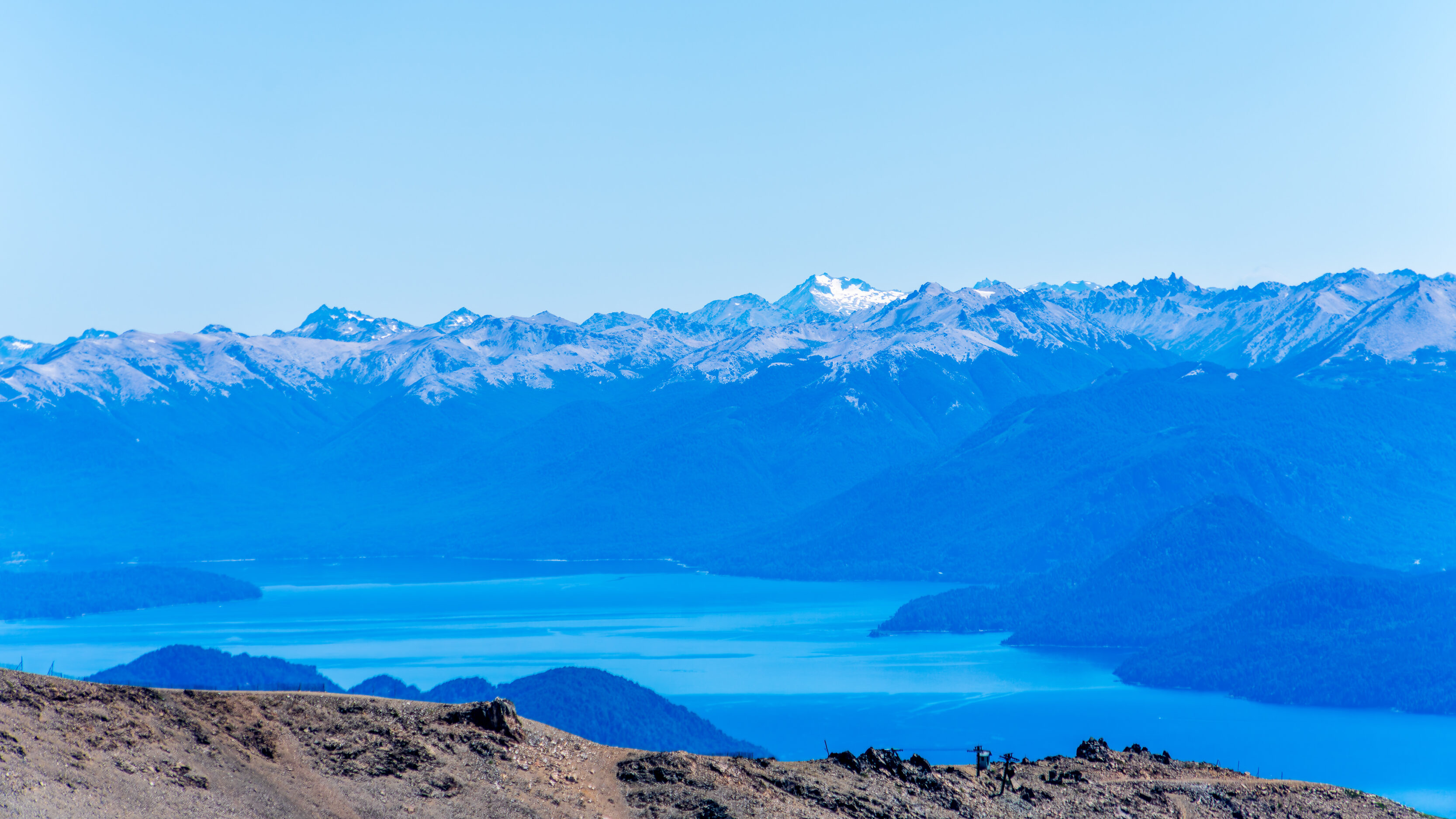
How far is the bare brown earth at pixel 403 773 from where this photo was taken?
36.2 metres

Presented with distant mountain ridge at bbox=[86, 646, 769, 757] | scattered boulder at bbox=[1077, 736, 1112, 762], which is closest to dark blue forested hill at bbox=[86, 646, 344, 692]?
distant mountain ridge at bbox=[86, 646, 769, 757]

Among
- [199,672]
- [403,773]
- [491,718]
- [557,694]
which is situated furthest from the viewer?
[199,672]

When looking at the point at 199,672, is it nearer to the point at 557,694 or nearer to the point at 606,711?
the point at 557,694

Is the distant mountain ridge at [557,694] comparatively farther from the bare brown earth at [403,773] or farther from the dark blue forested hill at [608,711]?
the bare brown earth at [403,773]

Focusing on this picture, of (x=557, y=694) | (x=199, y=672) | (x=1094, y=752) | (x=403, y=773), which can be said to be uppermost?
(x=557, y=694)

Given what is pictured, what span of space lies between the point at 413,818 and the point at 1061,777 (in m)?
23.3

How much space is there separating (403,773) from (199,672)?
141 meters

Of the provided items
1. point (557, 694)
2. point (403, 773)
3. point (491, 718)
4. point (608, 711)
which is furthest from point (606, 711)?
point (403, 773)

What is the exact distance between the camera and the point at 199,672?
169250 millimetres

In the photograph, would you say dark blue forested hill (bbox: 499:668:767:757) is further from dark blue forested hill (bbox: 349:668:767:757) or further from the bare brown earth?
the bare brown earth

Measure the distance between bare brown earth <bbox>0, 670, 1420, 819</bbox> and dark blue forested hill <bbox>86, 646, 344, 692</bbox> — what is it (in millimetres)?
116877

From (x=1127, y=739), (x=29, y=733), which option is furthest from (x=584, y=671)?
(x=29, y=733)

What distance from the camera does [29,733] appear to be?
3662cm

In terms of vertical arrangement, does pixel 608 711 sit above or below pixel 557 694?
below
